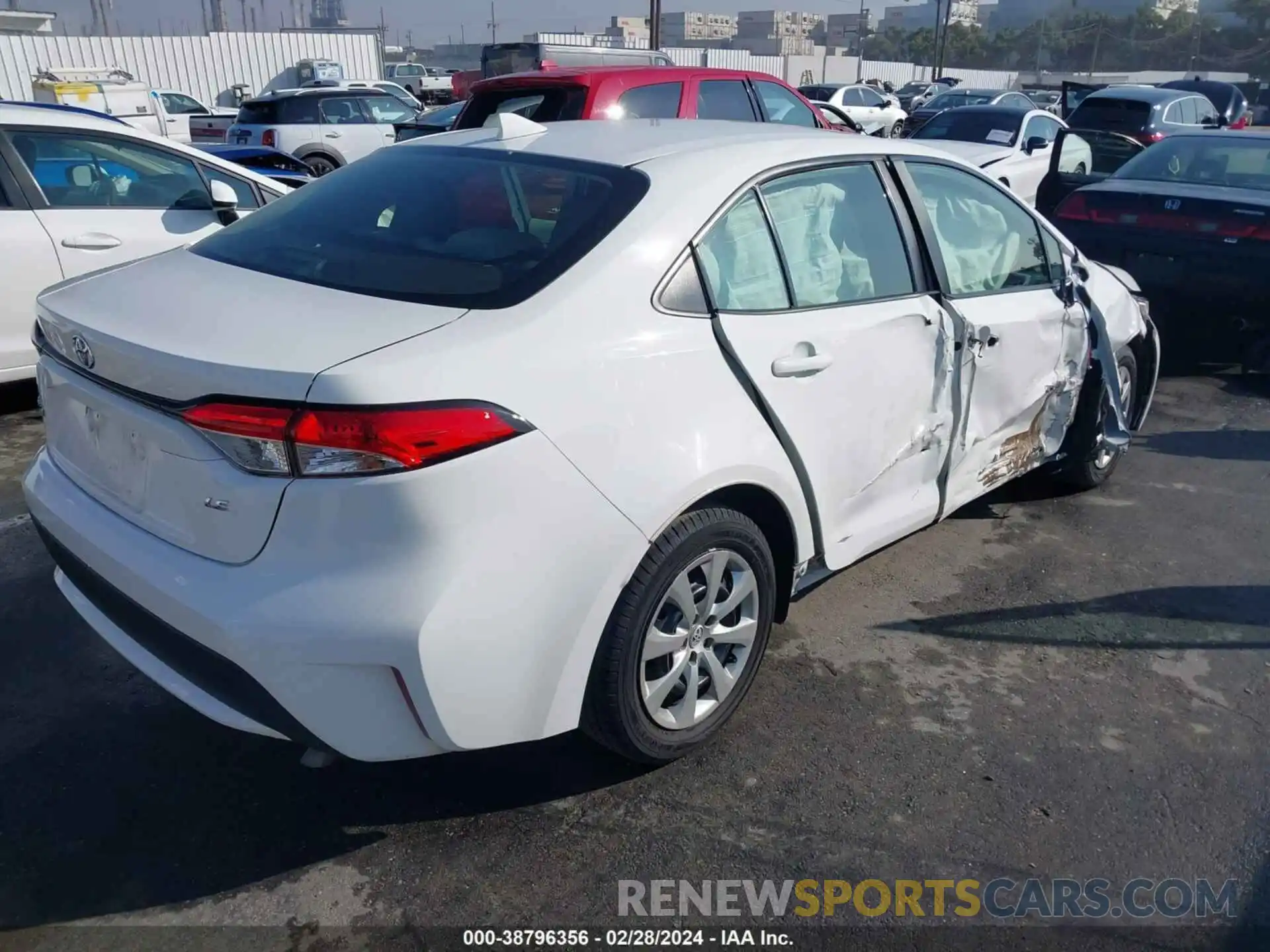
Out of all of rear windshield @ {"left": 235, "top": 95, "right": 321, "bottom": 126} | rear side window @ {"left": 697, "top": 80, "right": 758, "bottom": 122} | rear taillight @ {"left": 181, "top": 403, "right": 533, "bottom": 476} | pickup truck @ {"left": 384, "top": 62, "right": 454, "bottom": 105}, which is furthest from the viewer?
pickup truck @ {"left": 384, "top": 62, "right": 454, "bottom": 105}

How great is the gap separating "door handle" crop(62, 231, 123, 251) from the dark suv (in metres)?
11.8

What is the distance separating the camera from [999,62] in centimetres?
8544

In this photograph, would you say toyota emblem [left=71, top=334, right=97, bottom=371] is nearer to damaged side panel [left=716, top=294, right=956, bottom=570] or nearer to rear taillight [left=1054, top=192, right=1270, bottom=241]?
damaged side panel [left=716, top=294, right=956, bottom=570]

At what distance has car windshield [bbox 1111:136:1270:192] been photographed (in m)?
6.84

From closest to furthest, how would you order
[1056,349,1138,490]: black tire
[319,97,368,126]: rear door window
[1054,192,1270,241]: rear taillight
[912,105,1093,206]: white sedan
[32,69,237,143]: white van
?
[1056,349,1138,490]: black tire, [1054,192,1270,241]: rear taillight, [912,105,1093,206]: white sedan, [319,97,368,126]: rear door window, [32,69,237,143]: white van

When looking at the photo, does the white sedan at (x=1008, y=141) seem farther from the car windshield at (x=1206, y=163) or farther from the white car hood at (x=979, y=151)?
the car windshield at (x=1206, y=163)

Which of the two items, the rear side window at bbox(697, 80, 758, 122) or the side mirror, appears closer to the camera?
the side mirror

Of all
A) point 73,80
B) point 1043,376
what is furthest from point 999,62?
point 1043,376

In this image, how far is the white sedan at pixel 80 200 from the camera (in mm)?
5191

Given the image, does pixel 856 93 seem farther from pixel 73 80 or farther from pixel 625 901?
pixel 625 901

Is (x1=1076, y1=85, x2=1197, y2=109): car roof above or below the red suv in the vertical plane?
below

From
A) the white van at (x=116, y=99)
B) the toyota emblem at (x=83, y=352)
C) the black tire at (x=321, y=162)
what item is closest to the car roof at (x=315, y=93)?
the black tire at (x=321, y=162)

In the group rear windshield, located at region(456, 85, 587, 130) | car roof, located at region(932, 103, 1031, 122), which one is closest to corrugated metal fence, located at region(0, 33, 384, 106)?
car roof, located at region(932, 103, 1031, 122)

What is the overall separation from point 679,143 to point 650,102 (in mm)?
4532
